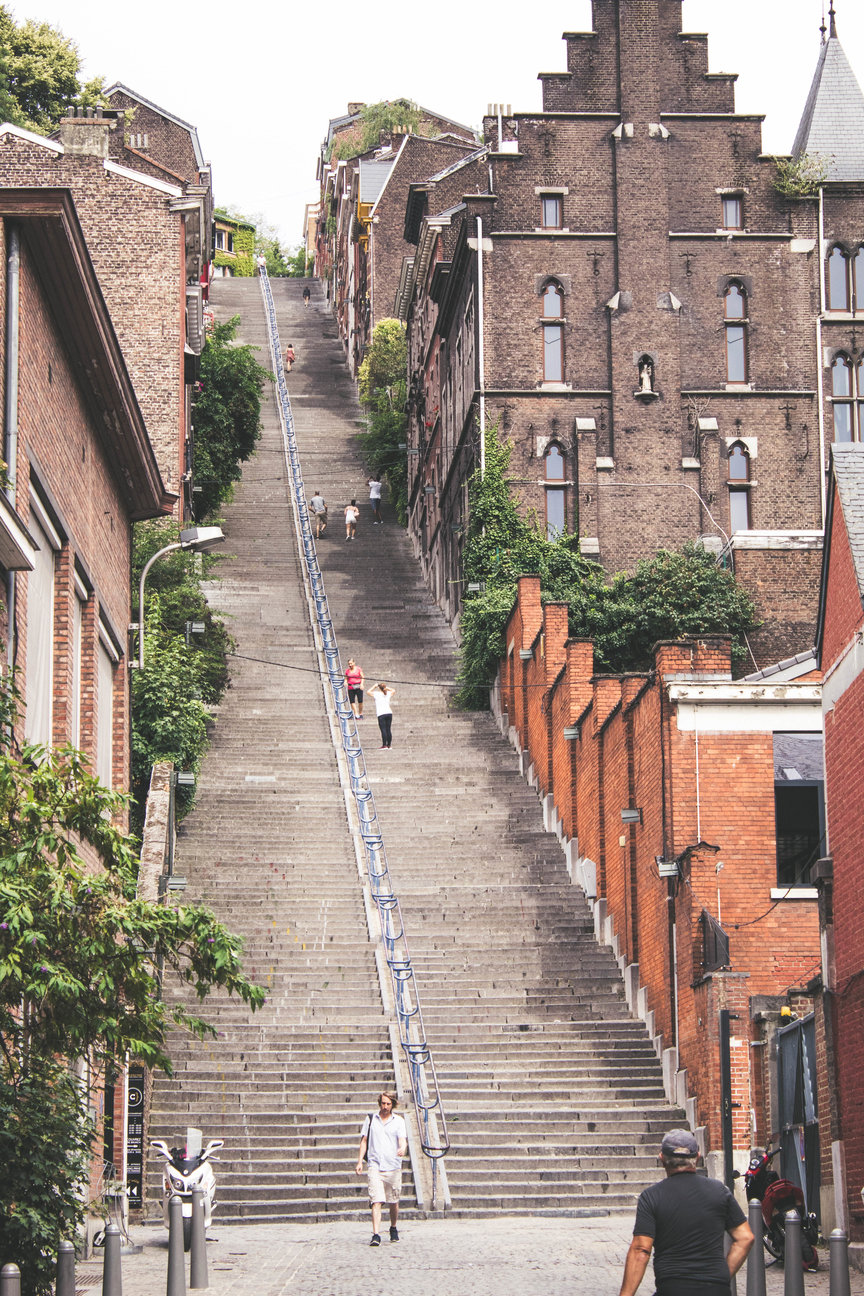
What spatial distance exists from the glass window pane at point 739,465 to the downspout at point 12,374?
97.1ft

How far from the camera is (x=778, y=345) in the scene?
147 feet

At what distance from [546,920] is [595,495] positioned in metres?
17.0

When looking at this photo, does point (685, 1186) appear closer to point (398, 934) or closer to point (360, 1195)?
point (360, 1195)

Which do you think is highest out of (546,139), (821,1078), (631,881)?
(546,139)

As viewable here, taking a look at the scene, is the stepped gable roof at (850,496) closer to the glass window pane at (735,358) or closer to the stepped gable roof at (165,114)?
the glass window pane at (735,358)

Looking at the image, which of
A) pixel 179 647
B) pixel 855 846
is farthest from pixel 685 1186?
pixel 179 647

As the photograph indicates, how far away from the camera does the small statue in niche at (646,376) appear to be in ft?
145

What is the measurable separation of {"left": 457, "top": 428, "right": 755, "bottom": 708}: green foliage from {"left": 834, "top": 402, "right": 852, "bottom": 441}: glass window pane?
471 cm

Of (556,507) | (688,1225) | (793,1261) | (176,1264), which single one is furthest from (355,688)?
(688,1225)

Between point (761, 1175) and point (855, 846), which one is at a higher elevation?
point (855, 846)

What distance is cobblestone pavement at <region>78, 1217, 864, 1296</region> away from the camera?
14.8 meters

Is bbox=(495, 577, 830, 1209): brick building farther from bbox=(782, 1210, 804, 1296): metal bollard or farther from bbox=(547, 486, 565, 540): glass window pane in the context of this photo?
bbox=(547, 486, 565, 540): glass window pane

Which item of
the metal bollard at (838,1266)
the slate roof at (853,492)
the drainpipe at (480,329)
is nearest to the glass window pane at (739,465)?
the drainpipe at (480,329)

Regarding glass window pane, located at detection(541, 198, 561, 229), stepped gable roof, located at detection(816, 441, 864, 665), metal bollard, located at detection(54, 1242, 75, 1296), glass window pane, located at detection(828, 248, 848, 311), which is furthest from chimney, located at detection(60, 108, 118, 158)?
metal bollard, located at detection(54, 1242, 75, 1296)
